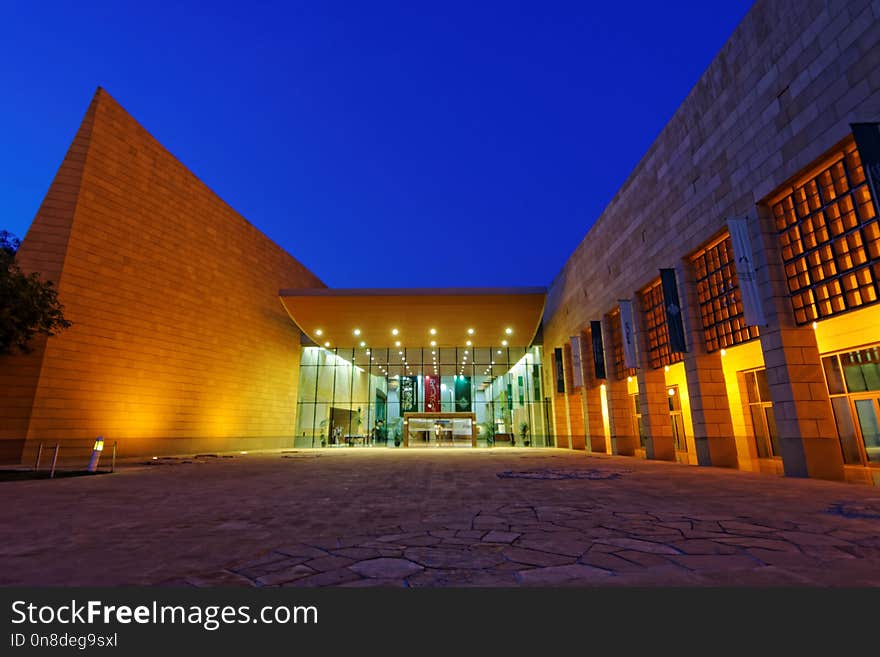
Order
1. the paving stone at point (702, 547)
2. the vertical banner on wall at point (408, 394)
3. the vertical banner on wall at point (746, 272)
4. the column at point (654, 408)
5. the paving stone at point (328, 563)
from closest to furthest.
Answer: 1. the paving stone at point (328, 563)
2. the paving stone at point (702, 547)
3. the vertical banner on wall at point (746, 272)
4. the column at point (654, 408)
5. the vertical banner on wall at point (408, 394)

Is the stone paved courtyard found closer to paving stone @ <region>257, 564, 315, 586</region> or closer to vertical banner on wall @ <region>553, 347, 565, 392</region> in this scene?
paving stone @ <region>257, 564, 315, 586</region>

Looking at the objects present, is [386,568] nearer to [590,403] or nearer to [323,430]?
[590,403]

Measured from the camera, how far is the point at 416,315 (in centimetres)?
3188

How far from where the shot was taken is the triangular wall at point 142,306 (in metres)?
18.1

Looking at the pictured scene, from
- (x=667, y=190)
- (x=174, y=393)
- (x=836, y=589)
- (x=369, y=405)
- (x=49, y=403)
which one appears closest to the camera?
(x=836, y=589)

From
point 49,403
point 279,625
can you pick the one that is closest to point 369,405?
point 49,403

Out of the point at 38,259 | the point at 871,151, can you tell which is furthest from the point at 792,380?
the point at 38,259

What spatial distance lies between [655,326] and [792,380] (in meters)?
7.38

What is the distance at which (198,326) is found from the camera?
24562mm

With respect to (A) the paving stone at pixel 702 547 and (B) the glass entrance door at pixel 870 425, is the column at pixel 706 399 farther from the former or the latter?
(A) the paving stone at pixel 702 547

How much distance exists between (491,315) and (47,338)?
24806 mm

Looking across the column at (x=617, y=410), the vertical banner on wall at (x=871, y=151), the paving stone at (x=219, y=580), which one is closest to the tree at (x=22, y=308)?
the paving stone at (x=219, y=580)

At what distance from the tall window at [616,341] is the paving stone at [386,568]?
1946cm

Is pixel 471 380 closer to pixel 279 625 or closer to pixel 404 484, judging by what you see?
pixel 404 484
